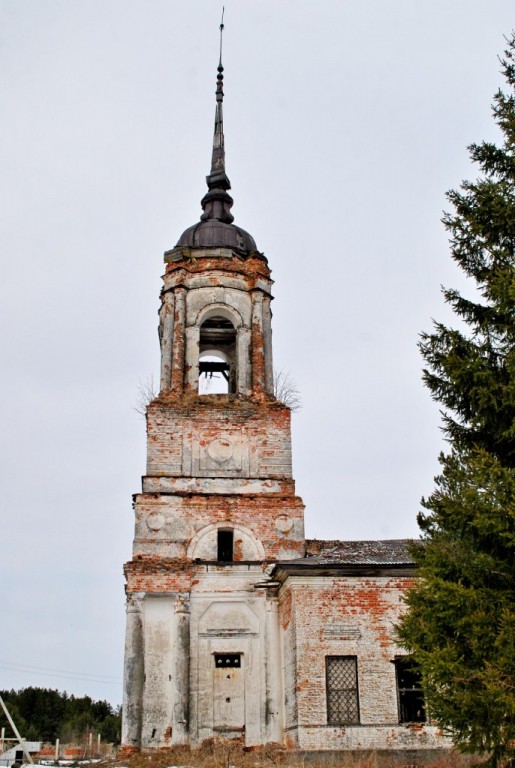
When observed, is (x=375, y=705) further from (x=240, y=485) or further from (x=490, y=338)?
(x=490, y=338)

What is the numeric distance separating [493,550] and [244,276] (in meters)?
13.9

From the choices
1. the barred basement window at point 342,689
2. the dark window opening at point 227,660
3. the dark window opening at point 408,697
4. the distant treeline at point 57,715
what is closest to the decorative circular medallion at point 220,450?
the dark window opening at point 227,660

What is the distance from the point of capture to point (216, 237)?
21.9m

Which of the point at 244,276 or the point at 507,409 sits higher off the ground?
the point at 244,276

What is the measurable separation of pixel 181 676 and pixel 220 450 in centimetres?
509

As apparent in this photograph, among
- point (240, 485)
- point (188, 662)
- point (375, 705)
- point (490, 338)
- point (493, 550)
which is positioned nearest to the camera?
point (493, 550)

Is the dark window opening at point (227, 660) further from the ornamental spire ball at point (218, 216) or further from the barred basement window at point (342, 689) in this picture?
the ornamental spire ball at point (218, 216)

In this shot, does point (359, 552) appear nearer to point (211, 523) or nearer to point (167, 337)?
point (211, 523)

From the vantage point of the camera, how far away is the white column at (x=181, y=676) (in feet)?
52.8

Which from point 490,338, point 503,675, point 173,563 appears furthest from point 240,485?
point 503,675

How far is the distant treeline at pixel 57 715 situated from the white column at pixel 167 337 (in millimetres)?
25492

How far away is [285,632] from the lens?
1680 cm

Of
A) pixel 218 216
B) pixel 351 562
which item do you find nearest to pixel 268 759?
pixel 351 562

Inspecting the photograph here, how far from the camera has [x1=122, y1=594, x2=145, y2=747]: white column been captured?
16.2m
